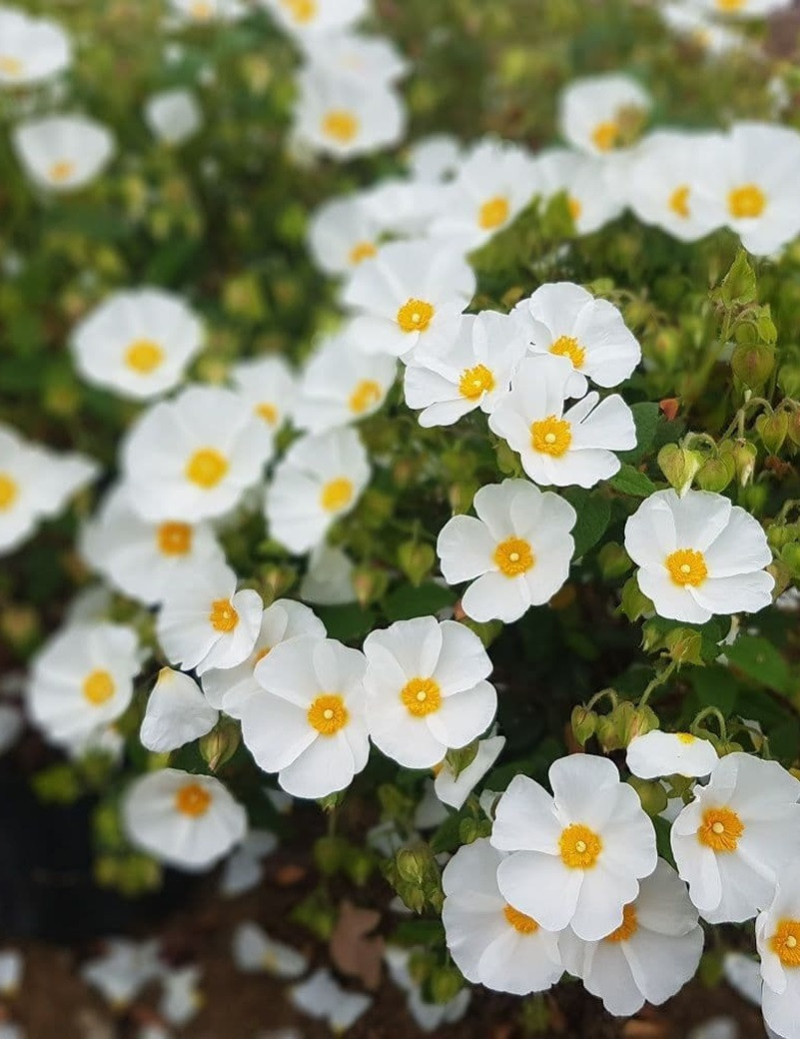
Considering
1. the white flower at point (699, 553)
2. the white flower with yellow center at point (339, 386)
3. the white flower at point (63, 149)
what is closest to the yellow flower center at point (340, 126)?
the white flower at point (63, 149)

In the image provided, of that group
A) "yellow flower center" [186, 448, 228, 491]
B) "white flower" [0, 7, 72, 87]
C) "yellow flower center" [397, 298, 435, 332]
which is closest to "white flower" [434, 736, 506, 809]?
"yellow flower center" [397, 298, 435, 332]

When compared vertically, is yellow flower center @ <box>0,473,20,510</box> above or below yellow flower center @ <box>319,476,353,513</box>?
below

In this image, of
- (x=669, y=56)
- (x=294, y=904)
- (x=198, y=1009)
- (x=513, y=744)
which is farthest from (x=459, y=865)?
(x=669, y=56)

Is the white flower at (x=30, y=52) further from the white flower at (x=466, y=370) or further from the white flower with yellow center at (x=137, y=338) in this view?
the white flower at (x=466, y=370)

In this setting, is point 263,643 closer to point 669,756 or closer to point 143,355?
point 669,756

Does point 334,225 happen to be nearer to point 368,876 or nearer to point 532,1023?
point 368,876

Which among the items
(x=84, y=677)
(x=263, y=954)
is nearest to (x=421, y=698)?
(x=84, y=677)

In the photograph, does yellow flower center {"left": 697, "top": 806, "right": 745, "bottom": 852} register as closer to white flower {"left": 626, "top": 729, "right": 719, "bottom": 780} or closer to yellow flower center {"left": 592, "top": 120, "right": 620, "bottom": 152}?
white flower {"left": 626, "top": 729, "right": 719, "bottom": 780}
